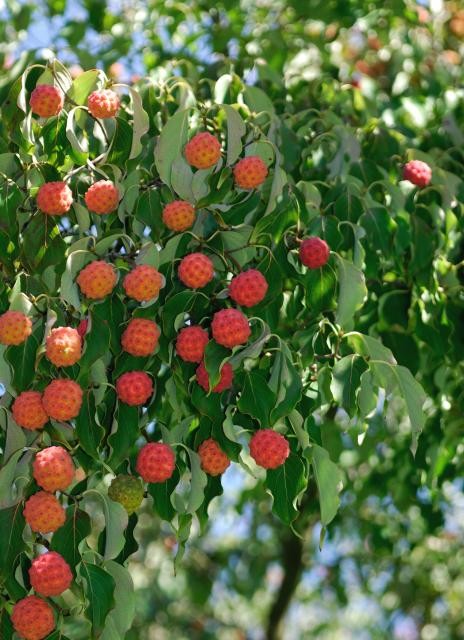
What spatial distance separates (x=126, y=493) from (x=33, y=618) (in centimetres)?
25

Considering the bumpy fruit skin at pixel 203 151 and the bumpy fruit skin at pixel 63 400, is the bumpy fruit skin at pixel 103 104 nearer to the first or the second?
the bumpy fruit skin at pixel 203 151

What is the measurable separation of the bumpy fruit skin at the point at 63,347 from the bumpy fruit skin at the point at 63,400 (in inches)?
1.3

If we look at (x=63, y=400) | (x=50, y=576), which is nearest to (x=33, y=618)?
(x=50, y=576)

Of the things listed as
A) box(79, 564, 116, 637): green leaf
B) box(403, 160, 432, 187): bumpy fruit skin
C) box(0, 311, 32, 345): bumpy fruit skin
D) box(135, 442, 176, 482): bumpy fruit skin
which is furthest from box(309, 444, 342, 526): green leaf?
box(403, 160, 432, 187): bumpy fruit skin

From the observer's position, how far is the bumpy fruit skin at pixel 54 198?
5.65 feet

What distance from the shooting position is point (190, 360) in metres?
1.69

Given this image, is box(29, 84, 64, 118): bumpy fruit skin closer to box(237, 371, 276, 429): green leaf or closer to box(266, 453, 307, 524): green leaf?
box(237, 371, 276, 429): green leaf

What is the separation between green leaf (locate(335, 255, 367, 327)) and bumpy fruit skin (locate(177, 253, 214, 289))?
25 centimetres

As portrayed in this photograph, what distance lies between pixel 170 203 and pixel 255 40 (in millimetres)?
1749

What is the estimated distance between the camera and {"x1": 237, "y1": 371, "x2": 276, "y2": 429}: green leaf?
5.32 ft

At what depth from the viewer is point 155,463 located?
1648mm

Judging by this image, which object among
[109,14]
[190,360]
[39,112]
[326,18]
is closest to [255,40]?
A: [326,18]

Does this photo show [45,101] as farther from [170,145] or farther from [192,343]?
[192,343]

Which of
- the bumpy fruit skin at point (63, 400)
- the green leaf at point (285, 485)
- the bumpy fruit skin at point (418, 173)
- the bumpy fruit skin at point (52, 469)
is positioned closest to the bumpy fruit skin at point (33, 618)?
the bumpy fruit skin at point (52, 469)
